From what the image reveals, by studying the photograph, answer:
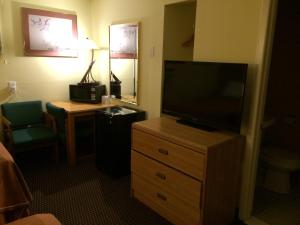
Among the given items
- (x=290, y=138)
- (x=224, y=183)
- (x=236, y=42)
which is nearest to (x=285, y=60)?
(x=290, y=138)

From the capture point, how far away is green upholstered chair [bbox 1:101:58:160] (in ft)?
9.38

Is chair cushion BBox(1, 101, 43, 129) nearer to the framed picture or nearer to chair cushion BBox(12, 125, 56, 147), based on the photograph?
chair cushion BBox(12, 125, 56, 147)

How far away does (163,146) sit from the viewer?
80.0 inches

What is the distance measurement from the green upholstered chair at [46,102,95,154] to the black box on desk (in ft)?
1.07

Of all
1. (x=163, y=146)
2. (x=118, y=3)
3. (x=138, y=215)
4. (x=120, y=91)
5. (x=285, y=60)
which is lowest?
(x=138, y=215)

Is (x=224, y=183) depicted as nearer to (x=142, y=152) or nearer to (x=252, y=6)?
(x=142, y=152)

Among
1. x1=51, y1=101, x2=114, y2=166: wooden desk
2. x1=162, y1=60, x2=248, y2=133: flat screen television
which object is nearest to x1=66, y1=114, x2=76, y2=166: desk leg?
x1=51, y1=101, x2=114, y2=166: wooden desk

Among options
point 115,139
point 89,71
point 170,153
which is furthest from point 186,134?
point 89,71

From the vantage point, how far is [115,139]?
2.74 m

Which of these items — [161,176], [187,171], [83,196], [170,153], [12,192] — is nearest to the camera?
[12,192]

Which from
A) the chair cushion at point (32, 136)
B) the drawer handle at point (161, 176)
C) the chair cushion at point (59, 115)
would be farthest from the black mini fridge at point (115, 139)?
the drawer handle at point (161, 176)

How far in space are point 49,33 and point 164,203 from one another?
2.66 metres

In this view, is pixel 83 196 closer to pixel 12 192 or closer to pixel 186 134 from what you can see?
pixel 12 192

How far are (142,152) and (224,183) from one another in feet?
2.47
